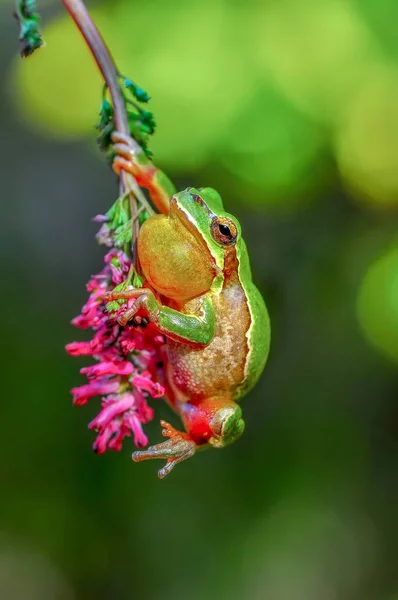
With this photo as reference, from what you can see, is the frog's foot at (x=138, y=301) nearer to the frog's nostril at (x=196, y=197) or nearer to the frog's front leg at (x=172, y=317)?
the frog's front leg at (x=172, y=317)

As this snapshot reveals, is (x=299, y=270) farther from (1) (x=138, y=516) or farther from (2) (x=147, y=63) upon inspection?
(1) (x=138, y=516)

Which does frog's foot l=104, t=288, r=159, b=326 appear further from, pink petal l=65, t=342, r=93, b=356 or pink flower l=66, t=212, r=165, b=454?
pink petal l=65, t=342, r=93, b=356

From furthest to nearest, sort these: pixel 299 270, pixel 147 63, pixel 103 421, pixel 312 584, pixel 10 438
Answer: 1. pixel 312 584
2. pixel 10 438
3. pixel 299 270
4. pixel 147 63
5. pixel 103 421

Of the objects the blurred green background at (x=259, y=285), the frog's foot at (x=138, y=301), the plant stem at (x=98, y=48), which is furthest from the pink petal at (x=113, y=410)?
the blurred green background at (x=259, y=285)

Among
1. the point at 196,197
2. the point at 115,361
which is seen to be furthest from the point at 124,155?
the point at 115,361

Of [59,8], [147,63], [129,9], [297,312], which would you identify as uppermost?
[59,8]

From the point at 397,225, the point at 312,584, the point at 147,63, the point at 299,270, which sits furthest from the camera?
the point at 312,584

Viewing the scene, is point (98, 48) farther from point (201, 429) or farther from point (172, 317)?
point (201, 429)

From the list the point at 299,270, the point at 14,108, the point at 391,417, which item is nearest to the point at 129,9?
the point at 14,108
